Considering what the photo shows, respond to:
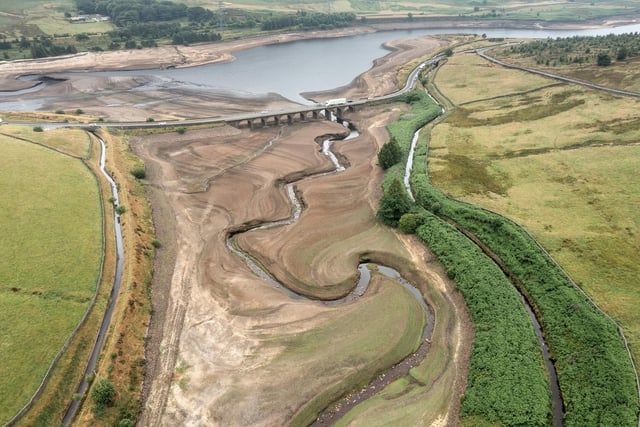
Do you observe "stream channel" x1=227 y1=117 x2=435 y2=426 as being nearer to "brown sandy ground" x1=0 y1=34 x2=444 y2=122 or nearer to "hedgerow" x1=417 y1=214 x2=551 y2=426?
"hedgerow" x1=417 y1=214 x2=551 y2=426

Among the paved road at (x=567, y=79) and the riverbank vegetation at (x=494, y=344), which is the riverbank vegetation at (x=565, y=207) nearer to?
the riverbank vegetation at (x=494, y=344)

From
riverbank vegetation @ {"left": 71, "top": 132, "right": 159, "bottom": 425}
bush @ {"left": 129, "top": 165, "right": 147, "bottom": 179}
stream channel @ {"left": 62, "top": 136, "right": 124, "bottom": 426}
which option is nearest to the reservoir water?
bush @ {"left": 129, "top": 165, "right": 147, "bottom": 179}

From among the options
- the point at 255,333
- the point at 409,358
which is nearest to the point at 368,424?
the point at 409,358

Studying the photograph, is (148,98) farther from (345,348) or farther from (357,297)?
(345,348)

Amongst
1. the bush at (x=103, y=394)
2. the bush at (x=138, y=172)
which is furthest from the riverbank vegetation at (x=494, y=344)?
the bush at (x=138, y=172)

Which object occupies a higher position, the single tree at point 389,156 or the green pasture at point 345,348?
the single tree at point 389,156
